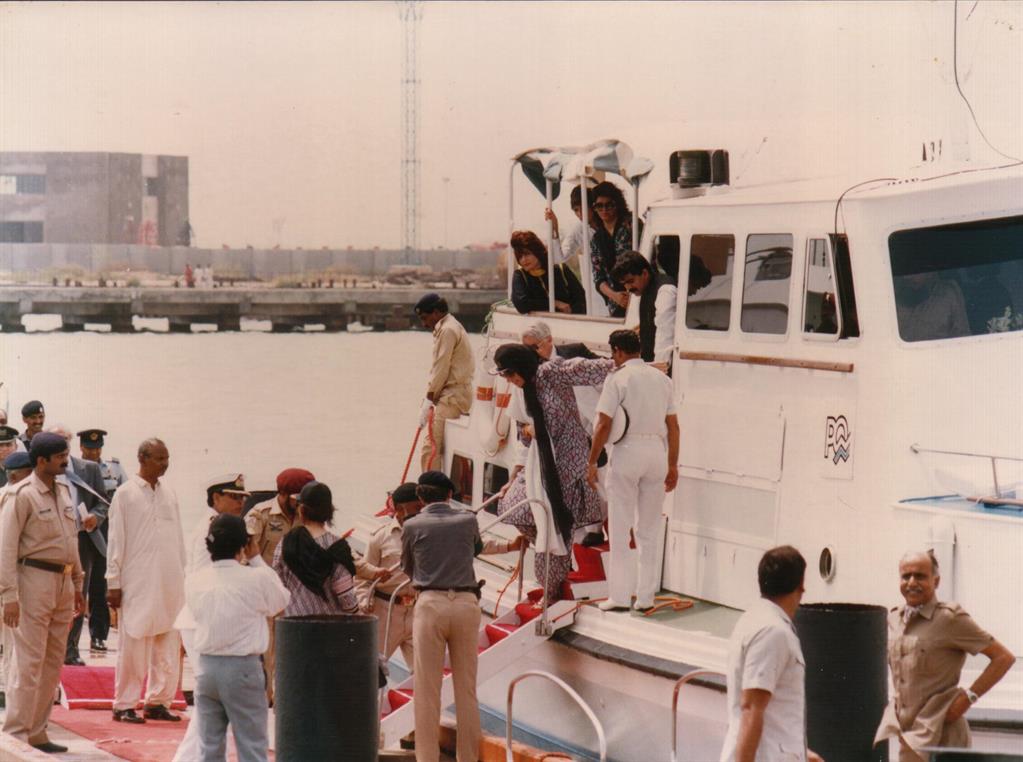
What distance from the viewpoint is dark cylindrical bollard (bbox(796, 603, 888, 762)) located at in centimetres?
822

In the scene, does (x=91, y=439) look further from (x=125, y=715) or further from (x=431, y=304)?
(x=125, y=715)

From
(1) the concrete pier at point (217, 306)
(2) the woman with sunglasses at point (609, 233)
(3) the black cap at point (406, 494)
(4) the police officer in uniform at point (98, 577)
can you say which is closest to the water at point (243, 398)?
(1) the concrete pier at point (217, 306)

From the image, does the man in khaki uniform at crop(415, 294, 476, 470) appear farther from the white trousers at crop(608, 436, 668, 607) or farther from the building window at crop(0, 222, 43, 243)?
the building window at crop(0, 222, 43, 243)

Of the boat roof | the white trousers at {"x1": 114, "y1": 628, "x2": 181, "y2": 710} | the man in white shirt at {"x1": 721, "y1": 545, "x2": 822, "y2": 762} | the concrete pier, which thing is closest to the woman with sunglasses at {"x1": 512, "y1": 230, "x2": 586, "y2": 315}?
the boat roof

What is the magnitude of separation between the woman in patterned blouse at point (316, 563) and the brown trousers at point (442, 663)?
415 mm

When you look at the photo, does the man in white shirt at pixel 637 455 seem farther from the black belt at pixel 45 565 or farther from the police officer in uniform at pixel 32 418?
the police officer in uniform at pixel 32 418

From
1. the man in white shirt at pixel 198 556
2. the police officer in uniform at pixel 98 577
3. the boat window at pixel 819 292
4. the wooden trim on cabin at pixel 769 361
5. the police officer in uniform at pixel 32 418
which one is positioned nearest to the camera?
the man in white shirt at pixel 198 556

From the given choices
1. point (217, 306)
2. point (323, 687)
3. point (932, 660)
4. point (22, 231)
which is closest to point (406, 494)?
point (323, 687)

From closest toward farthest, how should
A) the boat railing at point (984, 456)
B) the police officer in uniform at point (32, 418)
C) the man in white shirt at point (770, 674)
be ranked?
1. the man in white shirt at point (770, 674)
2. the boat railing at point (984, 456)
3. the police officer in uniform at point (32, 418)

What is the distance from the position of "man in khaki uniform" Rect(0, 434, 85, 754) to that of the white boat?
255 centimetres

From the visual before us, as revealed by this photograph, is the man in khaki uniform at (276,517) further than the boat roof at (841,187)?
Yes

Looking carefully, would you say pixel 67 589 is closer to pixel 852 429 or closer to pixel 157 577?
pixel 157 577

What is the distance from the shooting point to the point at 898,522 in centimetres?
922

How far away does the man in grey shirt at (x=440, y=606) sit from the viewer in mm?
9492
